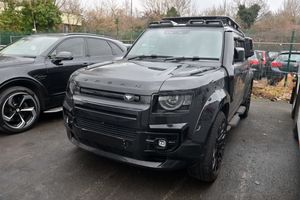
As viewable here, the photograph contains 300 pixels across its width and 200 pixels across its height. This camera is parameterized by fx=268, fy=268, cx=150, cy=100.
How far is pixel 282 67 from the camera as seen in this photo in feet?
32.4

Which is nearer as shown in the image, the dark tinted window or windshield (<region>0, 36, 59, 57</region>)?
windshield (<region>0, 36, 59, 57</region>)

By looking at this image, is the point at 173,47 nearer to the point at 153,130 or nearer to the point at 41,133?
the point at 153,130

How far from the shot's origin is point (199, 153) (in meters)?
2.75

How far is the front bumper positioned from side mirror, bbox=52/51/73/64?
7.62 feet

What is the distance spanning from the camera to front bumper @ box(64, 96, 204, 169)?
263 centimetres

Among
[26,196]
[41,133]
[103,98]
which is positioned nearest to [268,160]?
[103,98]

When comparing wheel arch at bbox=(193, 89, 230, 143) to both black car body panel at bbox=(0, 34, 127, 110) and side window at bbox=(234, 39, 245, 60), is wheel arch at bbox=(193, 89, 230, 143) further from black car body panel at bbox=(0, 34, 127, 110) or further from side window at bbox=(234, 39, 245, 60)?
black car body panel at bbox=(0, 34, 127, 110)

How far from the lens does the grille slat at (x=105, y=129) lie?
2.71 metres

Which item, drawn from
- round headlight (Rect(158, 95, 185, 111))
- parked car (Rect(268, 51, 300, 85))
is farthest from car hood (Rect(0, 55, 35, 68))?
parked car (Rect(268, 51, 300, 85))

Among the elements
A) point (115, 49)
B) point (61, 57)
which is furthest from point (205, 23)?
point (115, 49)

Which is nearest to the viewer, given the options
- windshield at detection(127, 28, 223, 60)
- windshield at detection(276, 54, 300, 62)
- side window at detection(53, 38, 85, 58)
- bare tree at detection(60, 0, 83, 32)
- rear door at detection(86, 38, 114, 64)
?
windshield at detection(127, 28, 223, 60)

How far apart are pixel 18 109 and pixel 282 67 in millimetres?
8999

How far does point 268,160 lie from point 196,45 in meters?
1.99

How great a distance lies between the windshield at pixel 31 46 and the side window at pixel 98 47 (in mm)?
797
